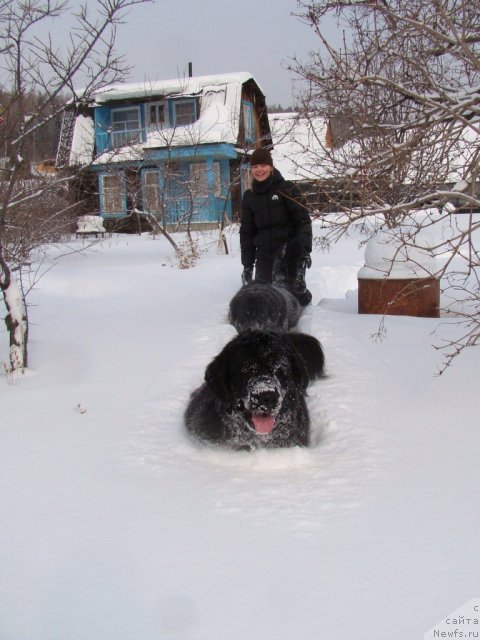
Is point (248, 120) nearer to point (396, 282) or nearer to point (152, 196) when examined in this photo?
point (152, 196)

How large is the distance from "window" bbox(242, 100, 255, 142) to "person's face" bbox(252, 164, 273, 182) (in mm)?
17083

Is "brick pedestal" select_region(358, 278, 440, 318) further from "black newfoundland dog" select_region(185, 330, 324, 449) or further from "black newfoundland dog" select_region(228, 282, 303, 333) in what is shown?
"black newfoundland dog" select_region(185, 330, 324, 449)

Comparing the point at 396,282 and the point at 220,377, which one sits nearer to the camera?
the point at 220,377

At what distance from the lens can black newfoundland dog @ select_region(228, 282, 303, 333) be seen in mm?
5027

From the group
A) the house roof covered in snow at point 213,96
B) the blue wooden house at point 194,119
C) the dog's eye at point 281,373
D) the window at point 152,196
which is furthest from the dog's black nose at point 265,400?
the house roof covered in snow at point 213,96

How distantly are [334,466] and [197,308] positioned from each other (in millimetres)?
3694

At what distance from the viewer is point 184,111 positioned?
860 inches

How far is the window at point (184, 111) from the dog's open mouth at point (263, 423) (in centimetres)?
2000

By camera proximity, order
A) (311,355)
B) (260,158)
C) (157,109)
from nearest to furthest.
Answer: (311,355)
(260,158)
(157,109)

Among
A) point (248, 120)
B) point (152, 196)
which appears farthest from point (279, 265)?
point (248, 120)

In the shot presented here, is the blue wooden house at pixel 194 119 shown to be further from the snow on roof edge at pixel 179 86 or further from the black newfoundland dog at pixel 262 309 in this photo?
the black newfoundland dog at pixel 262 309

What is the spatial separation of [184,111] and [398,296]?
→ 60.9 ft

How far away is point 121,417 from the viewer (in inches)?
136

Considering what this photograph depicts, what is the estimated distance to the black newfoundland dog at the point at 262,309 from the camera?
16.5ft
